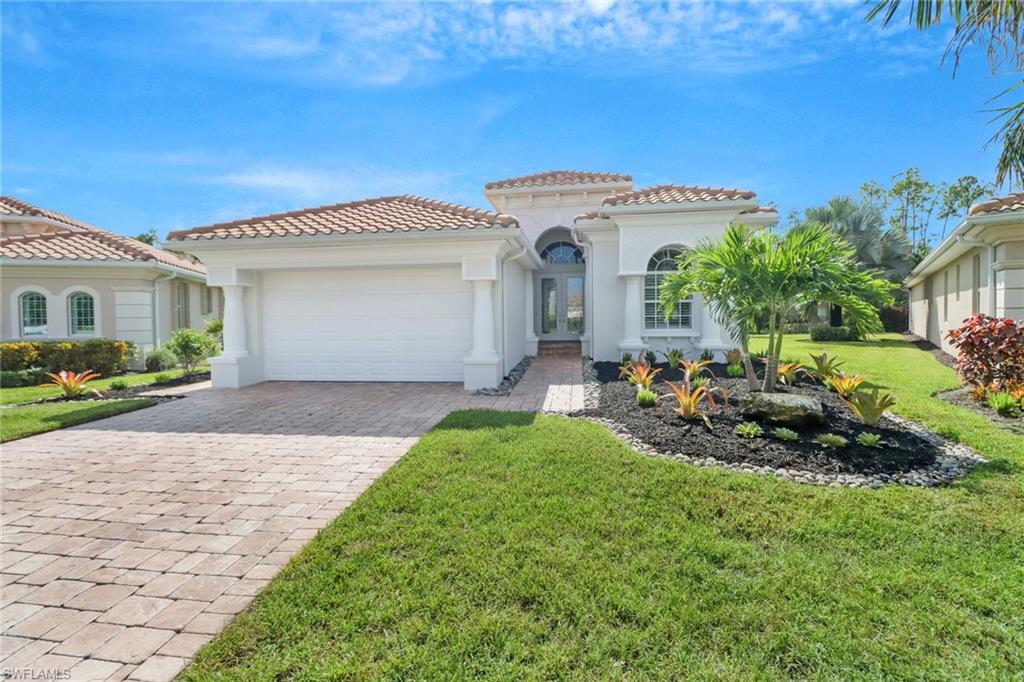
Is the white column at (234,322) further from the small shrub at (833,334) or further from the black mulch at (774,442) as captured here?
the small shrub at (833,334)

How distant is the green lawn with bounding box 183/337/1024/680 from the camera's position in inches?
96.5

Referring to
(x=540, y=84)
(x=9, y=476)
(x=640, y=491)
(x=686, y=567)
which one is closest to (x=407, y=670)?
(x=686, y=567)

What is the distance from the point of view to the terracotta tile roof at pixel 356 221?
32.6 feet

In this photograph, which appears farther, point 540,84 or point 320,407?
point 540,84

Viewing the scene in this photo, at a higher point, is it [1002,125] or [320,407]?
[1002,125]

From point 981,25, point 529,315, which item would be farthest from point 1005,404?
point 529,315

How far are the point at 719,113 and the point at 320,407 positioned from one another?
12050 millimetres

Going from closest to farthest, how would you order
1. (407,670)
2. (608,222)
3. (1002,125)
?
(407,670)
(1002,125)
(608,222)

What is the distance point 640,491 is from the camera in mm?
4449

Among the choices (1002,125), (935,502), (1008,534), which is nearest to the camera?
(1008,534)

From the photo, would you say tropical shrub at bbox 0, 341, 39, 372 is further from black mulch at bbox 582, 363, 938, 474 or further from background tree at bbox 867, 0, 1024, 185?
background tree at bbox 867, 0, 1024, 185

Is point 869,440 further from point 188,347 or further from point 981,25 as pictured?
point 188,347

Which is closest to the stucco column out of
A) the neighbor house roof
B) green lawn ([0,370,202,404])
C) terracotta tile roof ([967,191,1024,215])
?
terracotta tile roof ([967,191,1024,215])

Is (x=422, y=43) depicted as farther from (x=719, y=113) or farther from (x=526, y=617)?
(x=526, y=617)
